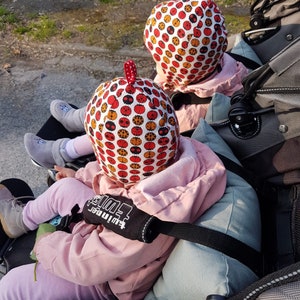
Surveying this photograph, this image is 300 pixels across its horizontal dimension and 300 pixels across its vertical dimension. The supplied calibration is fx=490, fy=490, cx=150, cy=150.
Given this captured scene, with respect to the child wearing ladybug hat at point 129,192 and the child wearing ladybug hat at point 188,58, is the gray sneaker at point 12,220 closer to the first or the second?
the child wearing ladybug hat at point 129,192

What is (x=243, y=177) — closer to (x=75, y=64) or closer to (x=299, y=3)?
(x=299, y=3)

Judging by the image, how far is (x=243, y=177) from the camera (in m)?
1.50

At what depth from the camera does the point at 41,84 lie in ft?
11.6

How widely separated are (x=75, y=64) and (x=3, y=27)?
915mm

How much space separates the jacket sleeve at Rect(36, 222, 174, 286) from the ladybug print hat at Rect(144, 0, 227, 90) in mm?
832

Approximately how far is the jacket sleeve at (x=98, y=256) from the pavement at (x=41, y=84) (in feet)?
4.22

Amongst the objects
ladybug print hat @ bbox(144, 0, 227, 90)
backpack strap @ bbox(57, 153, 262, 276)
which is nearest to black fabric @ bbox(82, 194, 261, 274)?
backpack strap @ bbox(57, 153, 262, 276)

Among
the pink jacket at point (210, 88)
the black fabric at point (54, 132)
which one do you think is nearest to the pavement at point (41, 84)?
the black fabric at point (54, 132)

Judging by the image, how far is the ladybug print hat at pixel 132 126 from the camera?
144 centimetres

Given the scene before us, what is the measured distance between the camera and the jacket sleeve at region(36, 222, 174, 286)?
1.41 m

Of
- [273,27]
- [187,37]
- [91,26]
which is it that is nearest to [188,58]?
[187,37]

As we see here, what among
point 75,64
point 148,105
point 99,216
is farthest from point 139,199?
point 75,64

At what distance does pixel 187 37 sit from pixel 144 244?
93 cm

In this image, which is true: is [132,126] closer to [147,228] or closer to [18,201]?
[147,228]
